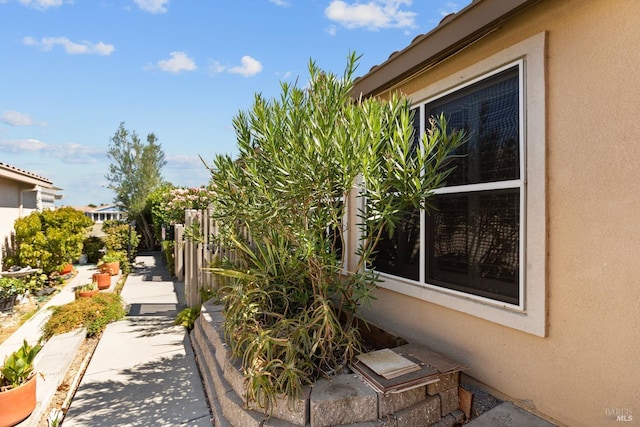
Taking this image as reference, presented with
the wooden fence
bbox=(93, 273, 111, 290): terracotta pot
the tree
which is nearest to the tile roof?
bbox=(93, 273, 111, 290): terracotta pot

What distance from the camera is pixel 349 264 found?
198 inches

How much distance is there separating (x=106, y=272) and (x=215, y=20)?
863 cm

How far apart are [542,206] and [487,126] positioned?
92 cm

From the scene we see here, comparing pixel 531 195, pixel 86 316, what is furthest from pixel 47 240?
pixel 531 195

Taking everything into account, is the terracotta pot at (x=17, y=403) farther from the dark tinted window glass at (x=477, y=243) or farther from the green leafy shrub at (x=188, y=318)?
the dark tinted window glass at (x=477, y=243)

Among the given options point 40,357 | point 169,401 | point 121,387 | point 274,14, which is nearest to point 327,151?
point 169,401

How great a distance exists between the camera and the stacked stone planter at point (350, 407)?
8.47 ft

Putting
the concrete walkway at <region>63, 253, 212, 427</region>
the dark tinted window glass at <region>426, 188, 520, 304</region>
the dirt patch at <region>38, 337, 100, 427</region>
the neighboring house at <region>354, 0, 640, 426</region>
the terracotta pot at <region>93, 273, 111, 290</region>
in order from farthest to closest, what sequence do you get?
the terracotta pot at <region>93, 273, 111, 290</region>
the dirt patch at <region>38, 337, 100, 427</region>
the concrete walkway at <region>63, 253, 212, 427</region>
the dark tinted window glass at <region>426, 188, 520, 304</region>
the neighboring house at <region>354, 0, 640, 426</region>

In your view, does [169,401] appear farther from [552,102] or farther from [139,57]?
[139,57]

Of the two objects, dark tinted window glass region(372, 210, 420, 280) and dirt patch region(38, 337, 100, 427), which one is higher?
dark tinted window glass region(372, 210, 420, 280)

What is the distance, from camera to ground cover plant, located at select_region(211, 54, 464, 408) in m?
2.68

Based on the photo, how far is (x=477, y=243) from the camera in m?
3.08

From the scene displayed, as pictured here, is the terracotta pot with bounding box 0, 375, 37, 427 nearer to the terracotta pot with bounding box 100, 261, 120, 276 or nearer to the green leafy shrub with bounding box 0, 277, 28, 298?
the green leafy shrub with bounding box 0, 277, 28, 298

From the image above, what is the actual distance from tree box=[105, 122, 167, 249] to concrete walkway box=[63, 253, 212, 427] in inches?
545
